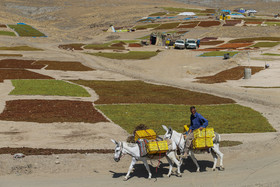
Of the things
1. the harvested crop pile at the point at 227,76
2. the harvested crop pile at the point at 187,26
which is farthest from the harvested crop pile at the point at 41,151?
the harvested crop pile at the point at 187,26

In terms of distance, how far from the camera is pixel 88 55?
3681 inches

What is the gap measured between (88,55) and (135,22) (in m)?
106

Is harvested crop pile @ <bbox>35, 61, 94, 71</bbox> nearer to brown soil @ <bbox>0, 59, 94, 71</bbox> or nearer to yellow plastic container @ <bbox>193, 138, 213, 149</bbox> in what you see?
brown soil @ <bbox>0, 59, 94, 71</bbox>

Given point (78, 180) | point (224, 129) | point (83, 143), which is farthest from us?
point (224, 129)

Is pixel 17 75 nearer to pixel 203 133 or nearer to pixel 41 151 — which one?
pixel 41 151

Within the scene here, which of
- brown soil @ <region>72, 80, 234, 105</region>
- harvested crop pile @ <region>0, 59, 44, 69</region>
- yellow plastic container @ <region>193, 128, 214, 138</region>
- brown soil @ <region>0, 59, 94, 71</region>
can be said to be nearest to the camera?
yellow plastic container @ <region>193, 128, 214, 138</region>

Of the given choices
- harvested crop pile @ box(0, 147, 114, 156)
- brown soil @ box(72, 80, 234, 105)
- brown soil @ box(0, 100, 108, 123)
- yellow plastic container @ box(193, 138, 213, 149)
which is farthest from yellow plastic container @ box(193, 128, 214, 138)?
brown soil @ box(72, 80, 234, 105)

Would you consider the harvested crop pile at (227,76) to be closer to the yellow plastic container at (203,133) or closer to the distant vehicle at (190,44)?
the distant vehicle at (190,44)

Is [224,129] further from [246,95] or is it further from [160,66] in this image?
[160,66]

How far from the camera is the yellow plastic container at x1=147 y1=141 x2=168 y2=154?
58.6 ft

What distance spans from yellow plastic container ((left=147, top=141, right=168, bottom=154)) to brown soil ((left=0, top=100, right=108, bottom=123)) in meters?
13.9

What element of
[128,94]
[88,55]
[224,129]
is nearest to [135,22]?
[88,55]

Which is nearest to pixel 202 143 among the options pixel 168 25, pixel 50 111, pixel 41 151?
pixel 41 151

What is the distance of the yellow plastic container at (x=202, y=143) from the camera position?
18.9 meters
